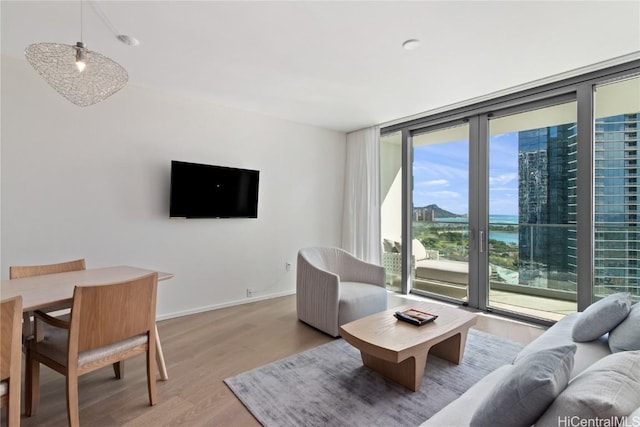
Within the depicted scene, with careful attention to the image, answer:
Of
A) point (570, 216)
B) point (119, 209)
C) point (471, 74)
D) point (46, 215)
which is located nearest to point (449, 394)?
point (570, 216)

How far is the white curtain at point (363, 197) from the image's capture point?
4914mm

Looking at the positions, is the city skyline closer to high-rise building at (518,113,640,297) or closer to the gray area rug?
high-rise building at (518,113,640,297)

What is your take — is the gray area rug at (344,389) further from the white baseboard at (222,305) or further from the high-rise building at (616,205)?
the white baseboard at (222,305)

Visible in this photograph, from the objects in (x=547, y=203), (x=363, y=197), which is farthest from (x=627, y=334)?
Answer: (x=363, y=197)

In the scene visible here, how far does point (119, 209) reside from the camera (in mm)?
3299

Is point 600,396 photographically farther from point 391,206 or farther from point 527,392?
point 391,206

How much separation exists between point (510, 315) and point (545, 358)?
303 cm

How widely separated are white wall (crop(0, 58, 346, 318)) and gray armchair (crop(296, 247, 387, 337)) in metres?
1.06

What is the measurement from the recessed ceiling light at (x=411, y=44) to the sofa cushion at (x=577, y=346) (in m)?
2.26

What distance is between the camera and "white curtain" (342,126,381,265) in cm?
491

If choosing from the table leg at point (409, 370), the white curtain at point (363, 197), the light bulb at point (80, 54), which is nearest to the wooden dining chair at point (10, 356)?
the light bulb at point (80, 54)

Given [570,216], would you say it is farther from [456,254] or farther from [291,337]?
[291,337]

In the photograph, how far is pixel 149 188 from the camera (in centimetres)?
349

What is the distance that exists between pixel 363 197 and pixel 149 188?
303 centimetres
